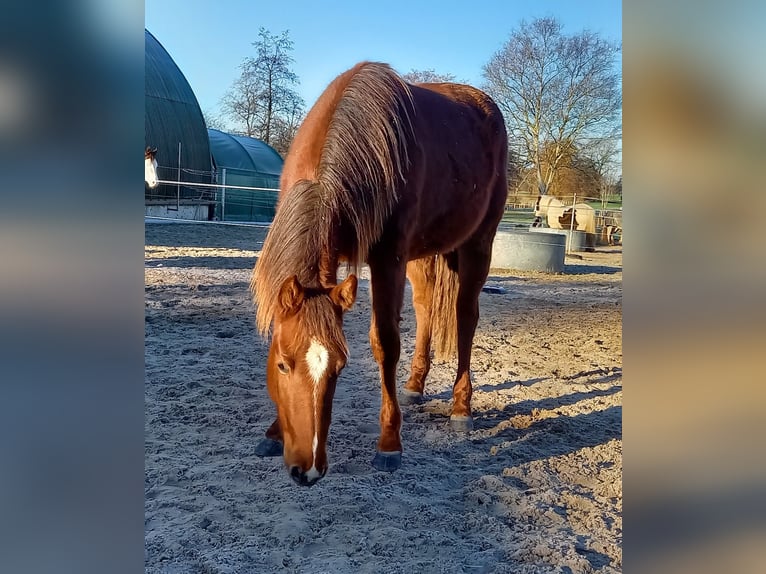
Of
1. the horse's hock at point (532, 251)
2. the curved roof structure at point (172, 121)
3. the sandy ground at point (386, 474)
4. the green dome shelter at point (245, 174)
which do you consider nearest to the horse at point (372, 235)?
the sandy ground at point (386, 474)

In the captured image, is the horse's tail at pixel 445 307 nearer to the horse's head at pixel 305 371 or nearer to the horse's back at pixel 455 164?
the horse's back at pixel 455 164

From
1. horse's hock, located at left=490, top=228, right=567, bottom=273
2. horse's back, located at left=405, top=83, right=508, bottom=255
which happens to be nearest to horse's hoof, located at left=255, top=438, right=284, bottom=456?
horse's back, located at left=405, top=83, right=508, bottom=255

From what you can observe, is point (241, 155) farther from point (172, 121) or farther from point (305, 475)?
point (305, 475)

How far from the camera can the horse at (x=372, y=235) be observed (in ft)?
6.57

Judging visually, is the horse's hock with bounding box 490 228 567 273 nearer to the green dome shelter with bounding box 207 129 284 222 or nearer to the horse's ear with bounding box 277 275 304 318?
the horse's ear with bounding box 277 275 304 318

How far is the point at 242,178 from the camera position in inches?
Answer: 735

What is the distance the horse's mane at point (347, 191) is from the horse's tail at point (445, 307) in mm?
1409

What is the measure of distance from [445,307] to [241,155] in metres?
17.2

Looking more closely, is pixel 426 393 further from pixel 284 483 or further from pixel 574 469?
pixel 284 483

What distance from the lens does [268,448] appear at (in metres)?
2.65

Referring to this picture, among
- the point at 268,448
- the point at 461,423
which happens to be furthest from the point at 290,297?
the point at 461,423

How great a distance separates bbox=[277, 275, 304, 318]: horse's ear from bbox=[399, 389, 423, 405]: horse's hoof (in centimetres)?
182
